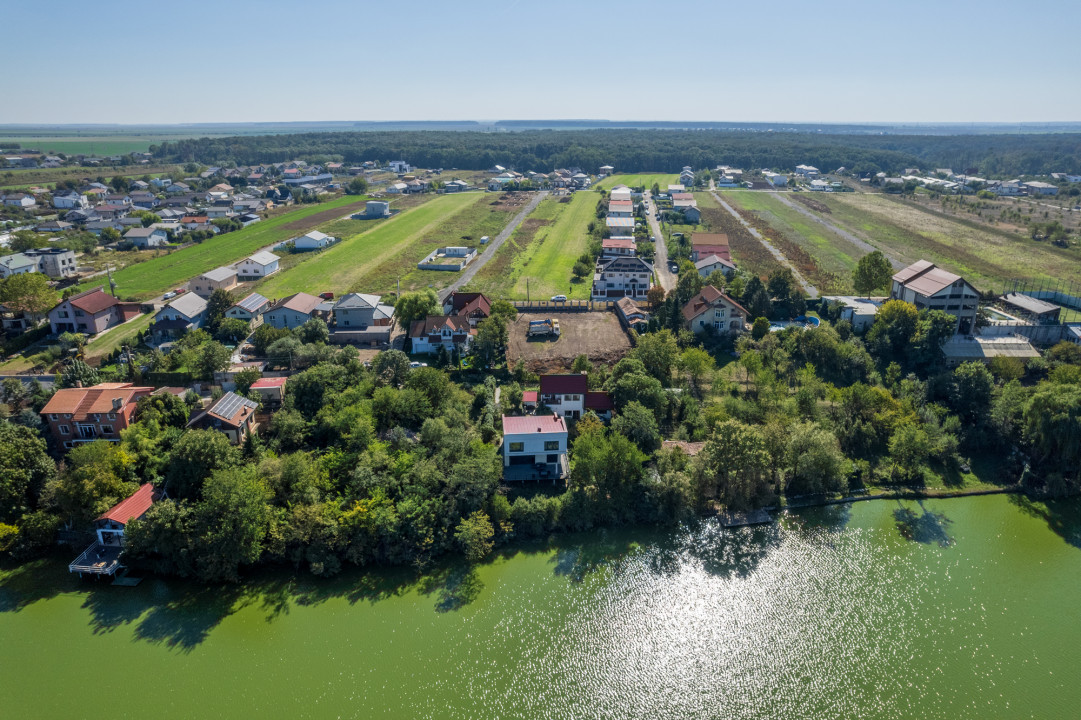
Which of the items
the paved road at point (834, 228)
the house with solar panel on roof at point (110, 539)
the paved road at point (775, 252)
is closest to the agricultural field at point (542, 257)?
the paved road at point (775, 252)

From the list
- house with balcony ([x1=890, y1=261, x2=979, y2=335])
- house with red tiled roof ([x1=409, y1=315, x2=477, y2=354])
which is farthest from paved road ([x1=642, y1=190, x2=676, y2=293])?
house with red tiled roof ([x1=409, y1=315, x2=477, y2=354])

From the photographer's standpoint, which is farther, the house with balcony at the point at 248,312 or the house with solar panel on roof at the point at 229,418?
the house with balcony at the point at 248,312

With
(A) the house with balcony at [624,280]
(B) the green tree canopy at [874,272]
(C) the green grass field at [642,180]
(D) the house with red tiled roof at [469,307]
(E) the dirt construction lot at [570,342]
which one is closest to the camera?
(E) the dirt construction lot at [570,342]

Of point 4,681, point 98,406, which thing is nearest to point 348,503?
point 4,681

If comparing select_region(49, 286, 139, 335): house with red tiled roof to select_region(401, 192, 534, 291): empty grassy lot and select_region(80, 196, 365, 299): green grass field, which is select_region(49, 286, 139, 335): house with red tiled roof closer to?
select_region(80, 196, 365, 299): green grass field

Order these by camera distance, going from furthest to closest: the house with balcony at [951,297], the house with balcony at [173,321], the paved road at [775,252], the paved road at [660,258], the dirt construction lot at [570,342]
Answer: the paved road at [660,258] → the paved road at [775,252] → the house with balcony at [173,321] → the house with balcony at [951,297] → the dirt construction lot at [570,342]

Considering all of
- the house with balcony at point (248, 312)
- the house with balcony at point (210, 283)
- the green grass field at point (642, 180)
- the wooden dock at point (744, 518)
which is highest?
the green grass field at point (642, 180)

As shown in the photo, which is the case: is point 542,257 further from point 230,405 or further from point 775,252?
point 230,405

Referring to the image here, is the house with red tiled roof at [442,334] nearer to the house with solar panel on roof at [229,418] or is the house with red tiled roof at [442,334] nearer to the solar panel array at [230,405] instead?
the solar panel array at [230,405]

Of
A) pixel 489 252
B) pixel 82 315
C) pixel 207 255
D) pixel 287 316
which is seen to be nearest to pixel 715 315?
pixel 287 316
